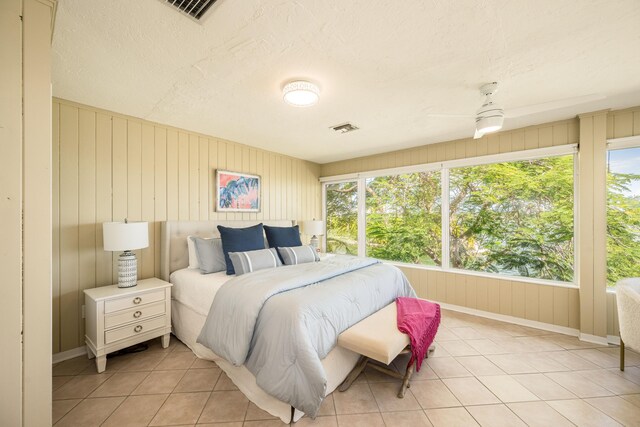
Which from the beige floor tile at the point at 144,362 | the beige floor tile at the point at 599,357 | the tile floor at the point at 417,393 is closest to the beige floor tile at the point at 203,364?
the tile floor at the point at 417,393

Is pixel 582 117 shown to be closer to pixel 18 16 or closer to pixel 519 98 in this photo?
pixel 519 98

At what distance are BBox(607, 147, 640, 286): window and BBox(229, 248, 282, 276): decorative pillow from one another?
373 centimetres

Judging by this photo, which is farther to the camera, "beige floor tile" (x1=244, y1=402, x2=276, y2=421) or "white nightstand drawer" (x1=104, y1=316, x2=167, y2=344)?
"white nightstand drawer" (x1=104, y1=316, x2=167, y2=344)

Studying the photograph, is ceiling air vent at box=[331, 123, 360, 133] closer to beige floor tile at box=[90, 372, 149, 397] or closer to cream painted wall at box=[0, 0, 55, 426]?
cream painted wall at box=[0, 0, 55, 426]

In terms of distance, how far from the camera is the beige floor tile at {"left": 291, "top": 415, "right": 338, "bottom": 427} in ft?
5.27

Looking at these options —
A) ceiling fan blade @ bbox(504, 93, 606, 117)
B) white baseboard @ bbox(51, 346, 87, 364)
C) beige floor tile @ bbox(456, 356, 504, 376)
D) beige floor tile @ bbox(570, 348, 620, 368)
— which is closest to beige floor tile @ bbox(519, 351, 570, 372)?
beige floor tile @ bbox(570, 348, 620, 368)

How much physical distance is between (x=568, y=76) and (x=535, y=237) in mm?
1994

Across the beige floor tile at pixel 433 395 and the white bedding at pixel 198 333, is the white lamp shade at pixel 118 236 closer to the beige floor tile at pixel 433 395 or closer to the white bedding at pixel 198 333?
the white bedding at pixel 198 333

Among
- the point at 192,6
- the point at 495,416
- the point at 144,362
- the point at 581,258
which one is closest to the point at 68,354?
the point at 144,362

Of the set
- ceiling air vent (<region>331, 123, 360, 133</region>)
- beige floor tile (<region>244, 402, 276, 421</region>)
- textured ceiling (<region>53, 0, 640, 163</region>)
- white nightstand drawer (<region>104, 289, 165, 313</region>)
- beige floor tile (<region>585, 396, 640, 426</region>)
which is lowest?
beige floor tile (<region>244, 402, 276, 421</region>)

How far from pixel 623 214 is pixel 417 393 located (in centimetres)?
298

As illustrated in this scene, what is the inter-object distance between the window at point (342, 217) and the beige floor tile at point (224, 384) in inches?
124

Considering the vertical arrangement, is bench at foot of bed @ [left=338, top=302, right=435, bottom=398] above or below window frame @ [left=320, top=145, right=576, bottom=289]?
below

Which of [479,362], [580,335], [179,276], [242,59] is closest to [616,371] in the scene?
[580,335]
